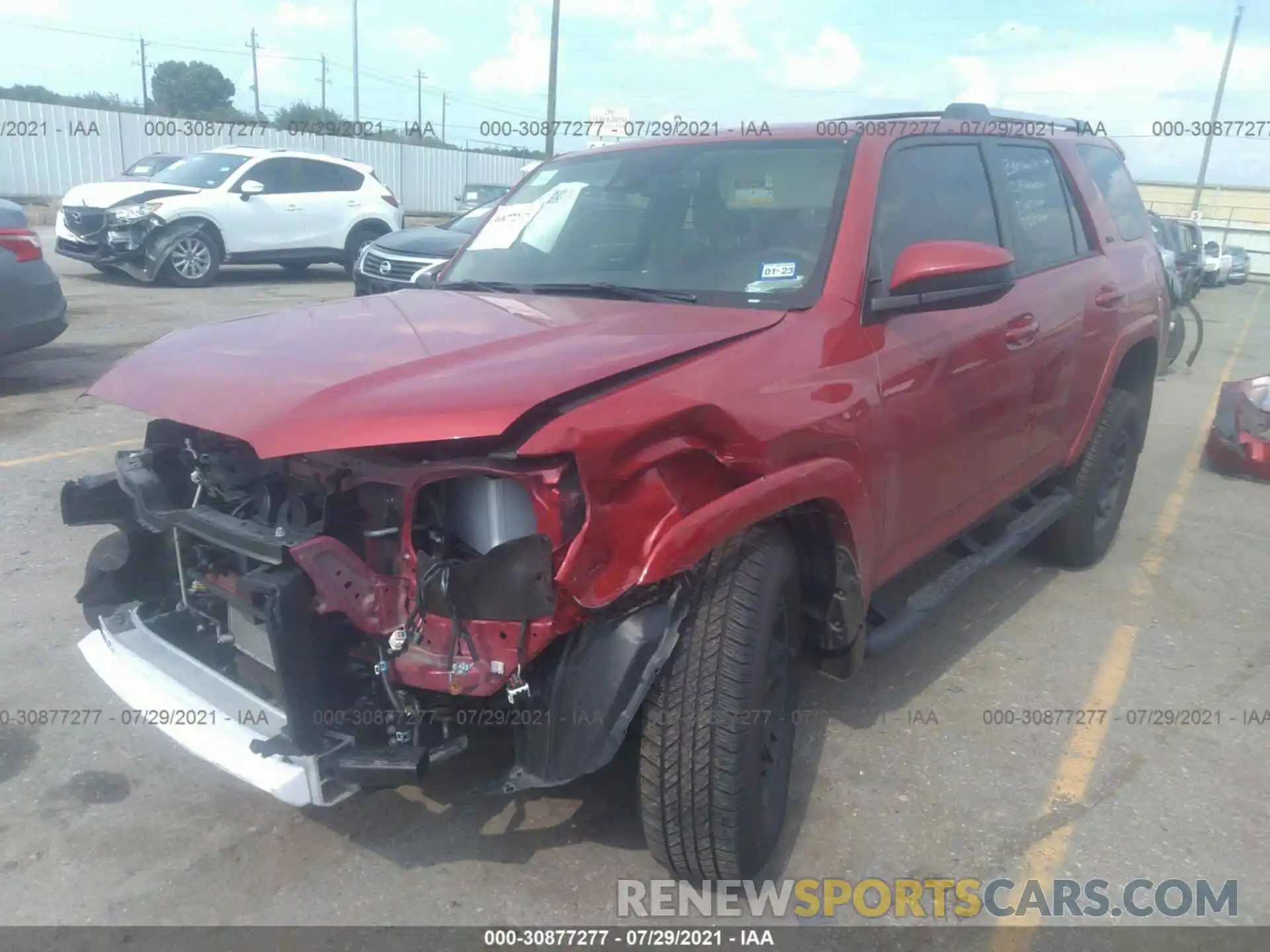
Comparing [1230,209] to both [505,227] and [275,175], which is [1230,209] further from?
[505,227]

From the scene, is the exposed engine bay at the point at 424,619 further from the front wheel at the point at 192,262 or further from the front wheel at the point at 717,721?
the front wheel at the point at 192,262

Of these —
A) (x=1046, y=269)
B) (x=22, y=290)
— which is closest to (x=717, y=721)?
(x=1046, y=269)

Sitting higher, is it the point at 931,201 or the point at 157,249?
the point at 931,201

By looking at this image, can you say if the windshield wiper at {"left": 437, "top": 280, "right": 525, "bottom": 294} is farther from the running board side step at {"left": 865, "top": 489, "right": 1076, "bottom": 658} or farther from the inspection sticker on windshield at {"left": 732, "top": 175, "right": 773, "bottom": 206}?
the running board side step at {"left": 865, "top": 489, "right": 1076, "bottom": 658}

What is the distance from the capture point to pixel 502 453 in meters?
2.10

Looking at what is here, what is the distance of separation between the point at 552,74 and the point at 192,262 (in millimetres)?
9676

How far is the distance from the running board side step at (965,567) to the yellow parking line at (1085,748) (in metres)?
0.57

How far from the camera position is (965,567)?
370cm

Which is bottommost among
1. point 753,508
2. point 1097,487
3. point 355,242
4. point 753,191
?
point 1097,487

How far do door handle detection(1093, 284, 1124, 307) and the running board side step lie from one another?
2.76ft

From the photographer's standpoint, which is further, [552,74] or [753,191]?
[552,74]

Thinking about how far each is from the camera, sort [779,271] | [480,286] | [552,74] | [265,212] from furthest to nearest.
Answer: [552,74] → [265,212] → [480,286] → [779,271]

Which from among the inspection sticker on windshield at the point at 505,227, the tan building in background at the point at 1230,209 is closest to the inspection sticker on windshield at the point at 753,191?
the inspection sticker on windshield at the point at 505,227

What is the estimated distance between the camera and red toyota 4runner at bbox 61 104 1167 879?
2170mm
